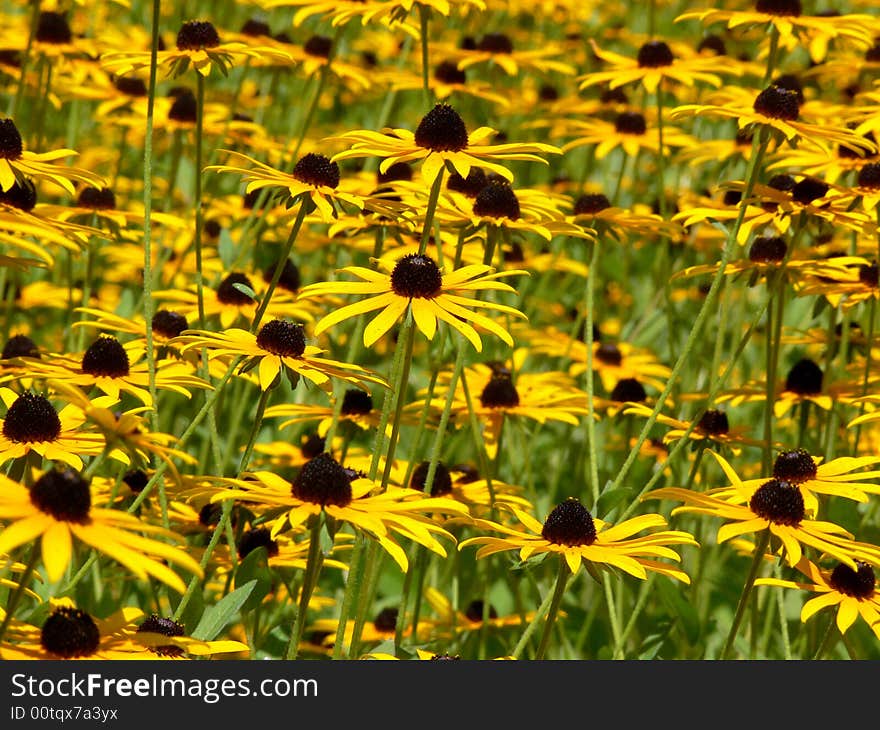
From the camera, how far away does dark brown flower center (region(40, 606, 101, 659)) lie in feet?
6.32

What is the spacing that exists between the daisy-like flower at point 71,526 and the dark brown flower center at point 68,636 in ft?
0.52

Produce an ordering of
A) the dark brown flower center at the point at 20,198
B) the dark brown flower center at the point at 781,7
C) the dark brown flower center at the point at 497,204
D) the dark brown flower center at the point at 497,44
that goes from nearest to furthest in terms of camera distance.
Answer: the dark brown flower center at the point at 20,198 → the dark brown flower center at the point at 497,204 → the dark brown flower center at the point at 781,7 → the dark brown flower center at the point at 497,44

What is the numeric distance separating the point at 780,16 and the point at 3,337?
218 centimetres

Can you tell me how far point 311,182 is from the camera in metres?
2.99

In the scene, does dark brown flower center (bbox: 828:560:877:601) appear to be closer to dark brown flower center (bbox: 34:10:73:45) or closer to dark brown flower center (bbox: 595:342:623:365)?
dark brown flower center (bbox: 595:342:623:365)

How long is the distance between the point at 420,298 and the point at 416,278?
0.04 meters

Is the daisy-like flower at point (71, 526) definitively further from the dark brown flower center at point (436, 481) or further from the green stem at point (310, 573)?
the dark brown flower center at point (436, 481)

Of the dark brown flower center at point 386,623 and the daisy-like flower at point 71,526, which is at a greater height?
the dark brown flower center at point 386,623

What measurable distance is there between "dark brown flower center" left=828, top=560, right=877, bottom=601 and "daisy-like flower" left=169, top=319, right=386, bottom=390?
908mm

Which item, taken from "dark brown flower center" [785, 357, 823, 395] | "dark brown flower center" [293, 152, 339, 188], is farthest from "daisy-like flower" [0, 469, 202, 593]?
"dark brown flower center" [785, 357, 823, 395]

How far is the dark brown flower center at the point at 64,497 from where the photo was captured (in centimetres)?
179

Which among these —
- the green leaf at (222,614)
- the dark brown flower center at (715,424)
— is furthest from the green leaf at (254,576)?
the dark brown flower center at (715,424)

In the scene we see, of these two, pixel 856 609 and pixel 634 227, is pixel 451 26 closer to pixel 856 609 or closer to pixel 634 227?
pixel 634 227
